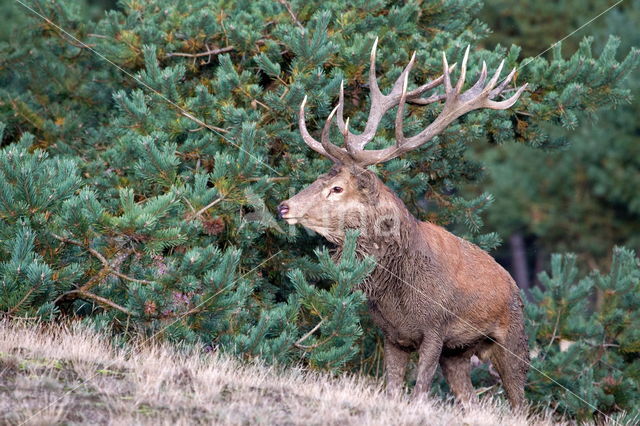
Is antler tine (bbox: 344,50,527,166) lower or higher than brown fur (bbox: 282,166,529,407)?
higher

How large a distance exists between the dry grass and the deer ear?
5.13 ft

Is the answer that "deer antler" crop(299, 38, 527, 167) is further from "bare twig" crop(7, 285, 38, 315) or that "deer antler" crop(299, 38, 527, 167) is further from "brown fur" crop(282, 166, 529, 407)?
"bare twig" crop(7, 285, 38, 315)

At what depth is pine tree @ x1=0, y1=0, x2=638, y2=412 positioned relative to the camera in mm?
7840

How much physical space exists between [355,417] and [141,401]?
4.37 feet

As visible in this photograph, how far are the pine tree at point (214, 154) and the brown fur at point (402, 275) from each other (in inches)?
12.7

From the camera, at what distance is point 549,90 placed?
36.3 ft

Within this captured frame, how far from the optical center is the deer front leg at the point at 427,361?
26.2 feet

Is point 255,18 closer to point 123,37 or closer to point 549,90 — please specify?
point 123,37

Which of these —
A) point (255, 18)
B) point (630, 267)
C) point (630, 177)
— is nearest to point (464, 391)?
point (630, 267)

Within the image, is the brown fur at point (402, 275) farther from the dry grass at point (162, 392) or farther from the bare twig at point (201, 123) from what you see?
the bare twig at point (201, 123)

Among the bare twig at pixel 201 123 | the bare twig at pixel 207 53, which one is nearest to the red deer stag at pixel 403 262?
the bare twig at pixel 201 123

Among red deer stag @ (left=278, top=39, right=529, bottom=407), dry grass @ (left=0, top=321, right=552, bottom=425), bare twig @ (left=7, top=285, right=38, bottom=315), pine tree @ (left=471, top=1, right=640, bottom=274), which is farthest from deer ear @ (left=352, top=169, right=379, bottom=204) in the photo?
pine tree @ (left=471, top=1, right=640, bottom=274)

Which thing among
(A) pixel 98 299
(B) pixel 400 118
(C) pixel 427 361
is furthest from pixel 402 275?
(A) pixel 98 299

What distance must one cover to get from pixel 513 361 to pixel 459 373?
49 cm
